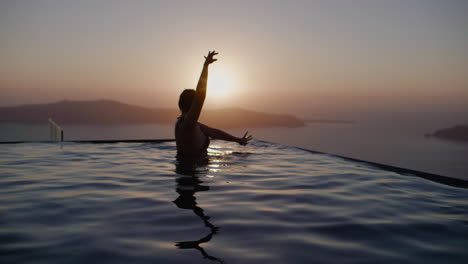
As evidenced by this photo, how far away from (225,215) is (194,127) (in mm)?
2797

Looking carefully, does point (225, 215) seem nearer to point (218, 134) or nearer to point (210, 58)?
point (210, 58)

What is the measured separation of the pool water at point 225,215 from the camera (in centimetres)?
224

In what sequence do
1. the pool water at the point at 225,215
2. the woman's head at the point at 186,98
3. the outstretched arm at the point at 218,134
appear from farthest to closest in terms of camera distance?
the outstretched arm at the point at 218,134 < the woman's head at the point at 186,98 < the pool water at the point at 225,215

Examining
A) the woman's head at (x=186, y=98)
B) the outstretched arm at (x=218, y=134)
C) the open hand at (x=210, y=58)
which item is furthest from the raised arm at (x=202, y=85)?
the outstretched arm at (x=218, y=134)

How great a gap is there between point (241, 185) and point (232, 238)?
1792 millimetres

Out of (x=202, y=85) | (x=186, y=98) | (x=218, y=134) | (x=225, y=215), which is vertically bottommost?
(x=225, y=215)

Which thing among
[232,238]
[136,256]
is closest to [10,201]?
[136,256]

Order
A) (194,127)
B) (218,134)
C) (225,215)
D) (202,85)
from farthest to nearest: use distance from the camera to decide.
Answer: (218,134) < (194,127) < (202,85) < (225,215)

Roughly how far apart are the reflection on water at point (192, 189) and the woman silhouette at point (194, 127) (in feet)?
0.68

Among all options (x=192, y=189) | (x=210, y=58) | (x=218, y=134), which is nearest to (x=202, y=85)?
(x=210, y=58)

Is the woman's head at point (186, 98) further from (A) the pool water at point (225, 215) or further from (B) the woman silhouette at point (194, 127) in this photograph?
(A) the pool water at point (225, 215)

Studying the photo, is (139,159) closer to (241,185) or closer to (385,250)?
(241,185)

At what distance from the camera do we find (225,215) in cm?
300

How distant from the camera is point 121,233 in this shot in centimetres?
254
